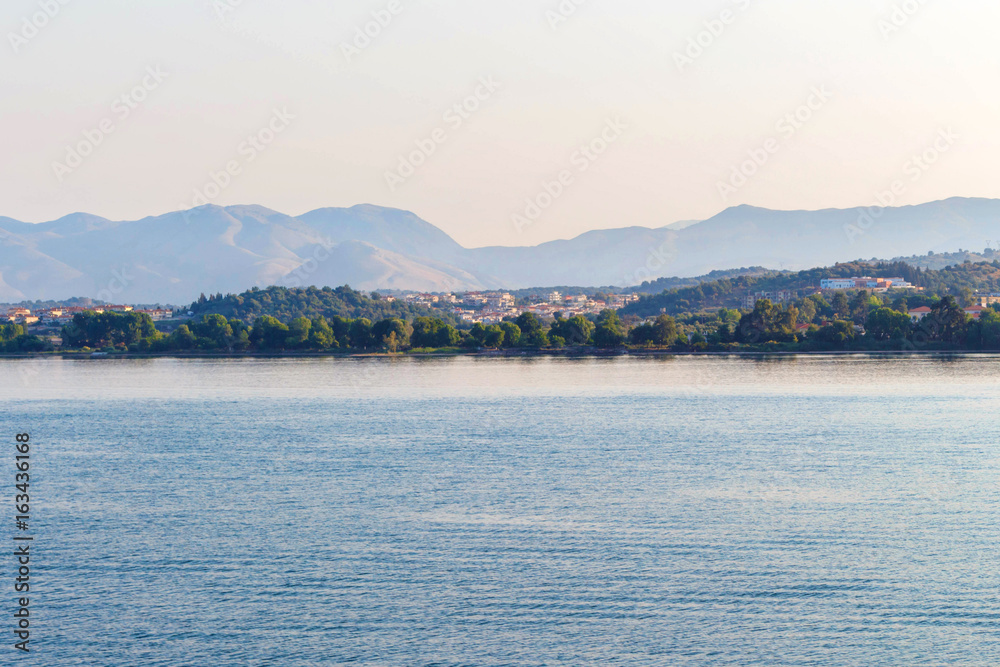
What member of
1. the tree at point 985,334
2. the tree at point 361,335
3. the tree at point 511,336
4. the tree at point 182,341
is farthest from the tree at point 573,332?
the tree at point 182,341

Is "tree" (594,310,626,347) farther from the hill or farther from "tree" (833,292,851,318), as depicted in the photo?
the hill

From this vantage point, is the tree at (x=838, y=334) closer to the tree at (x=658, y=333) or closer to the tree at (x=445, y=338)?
the tree at (x=658, y=333)

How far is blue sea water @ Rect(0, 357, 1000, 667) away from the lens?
1400 centimetres

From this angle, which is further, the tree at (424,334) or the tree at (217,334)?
the tree at (217,334)

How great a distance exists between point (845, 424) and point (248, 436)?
21.9 metres

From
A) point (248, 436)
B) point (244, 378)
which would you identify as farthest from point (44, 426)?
point (244, 378)

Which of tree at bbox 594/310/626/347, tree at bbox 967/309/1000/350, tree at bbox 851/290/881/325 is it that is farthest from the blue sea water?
tree at bbox 851/290/881/325

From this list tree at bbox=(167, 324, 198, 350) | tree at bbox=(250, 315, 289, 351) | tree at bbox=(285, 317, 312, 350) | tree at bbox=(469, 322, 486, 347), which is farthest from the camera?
tree at bbox=(167, 324, 198, 350)

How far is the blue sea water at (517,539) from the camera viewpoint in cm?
1400

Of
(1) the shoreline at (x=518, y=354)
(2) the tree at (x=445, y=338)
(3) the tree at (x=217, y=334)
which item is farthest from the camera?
(3) the tree at (x=217, y=334)

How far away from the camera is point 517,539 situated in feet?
61.6

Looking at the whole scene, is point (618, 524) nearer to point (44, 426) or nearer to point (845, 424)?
point (845, 424)

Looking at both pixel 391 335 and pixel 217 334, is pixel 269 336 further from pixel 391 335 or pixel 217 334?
pixel 391 335

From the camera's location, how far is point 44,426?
38.3 meters
